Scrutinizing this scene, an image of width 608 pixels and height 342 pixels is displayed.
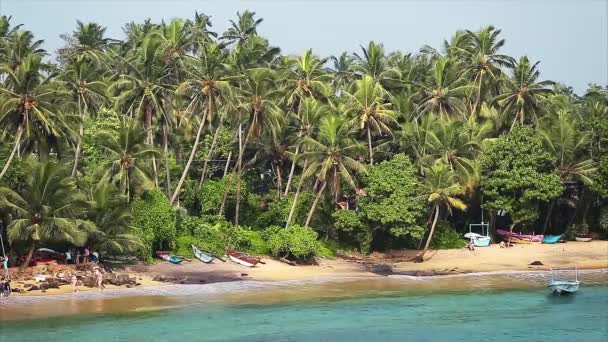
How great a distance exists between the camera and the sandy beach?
150 feet

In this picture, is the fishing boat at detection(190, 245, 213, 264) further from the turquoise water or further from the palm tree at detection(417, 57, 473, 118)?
the palm tree at detection(417, 57, 473, 118)

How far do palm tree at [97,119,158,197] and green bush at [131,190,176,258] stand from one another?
148 centimetres

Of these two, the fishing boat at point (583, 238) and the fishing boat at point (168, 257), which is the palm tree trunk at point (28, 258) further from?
the fishing boat at point (583, 238)

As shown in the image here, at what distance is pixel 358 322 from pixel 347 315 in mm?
1508

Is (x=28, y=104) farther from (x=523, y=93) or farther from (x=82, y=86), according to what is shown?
(x=523, y=93)

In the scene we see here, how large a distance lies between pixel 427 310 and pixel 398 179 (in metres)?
15.6

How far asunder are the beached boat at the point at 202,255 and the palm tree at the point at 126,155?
6.11 meters

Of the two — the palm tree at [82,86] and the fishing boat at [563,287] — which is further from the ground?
the palm tree at [82,86]

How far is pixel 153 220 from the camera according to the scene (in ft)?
155

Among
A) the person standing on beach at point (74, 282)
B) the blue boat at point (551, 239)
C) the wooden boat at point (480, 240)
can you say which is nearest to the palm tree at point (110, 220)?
the person standing on beach at point (74, 282)

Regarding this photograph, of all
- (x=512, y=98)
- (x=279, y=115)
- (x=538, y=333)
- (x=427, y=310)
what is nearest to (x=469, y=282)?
(x=427, y=310)

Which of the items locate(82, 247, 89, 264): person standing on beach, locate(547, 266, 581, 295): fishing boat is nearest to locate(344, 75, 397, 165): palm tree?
locate(547, 266, 581, 295): fishing boat

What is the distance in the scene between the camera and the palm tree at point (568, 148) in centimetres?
5778

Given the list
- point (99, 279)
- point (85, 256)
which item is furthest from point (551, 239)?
point (85, 256)
